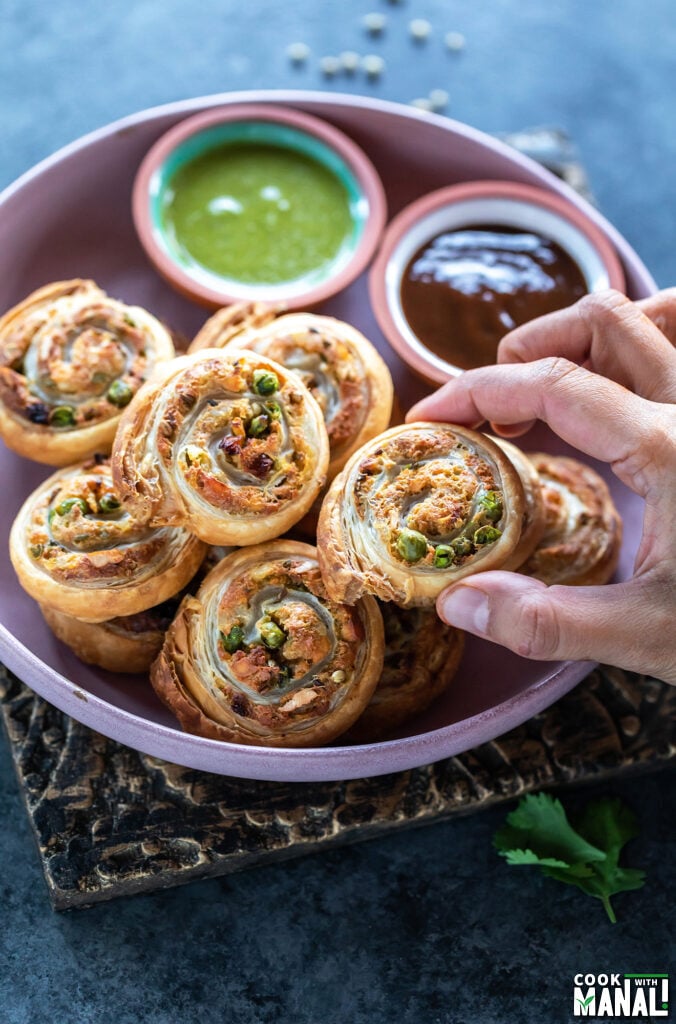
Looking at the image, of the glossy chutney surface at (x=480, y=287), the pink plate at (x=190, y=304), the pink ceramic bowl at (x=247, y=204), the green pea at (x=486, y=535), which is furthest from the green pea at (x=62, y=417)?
the green pea at (x=486, y=535)

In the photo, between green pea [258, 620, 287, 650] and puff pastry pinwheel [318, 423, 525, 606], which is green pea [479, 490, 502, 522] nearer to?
puff pastry pinwheel [318, 423, 525, 606]

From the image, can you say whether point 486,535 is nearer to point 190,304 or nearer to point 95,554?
point 95,554

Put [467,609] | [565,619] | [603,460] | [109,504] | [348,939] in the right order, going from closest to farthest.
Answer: [565,619], [467,609], [603,460], [109,504], [348,939]

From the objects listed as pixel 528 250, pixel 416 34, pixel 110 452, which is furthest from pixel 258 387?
pixel 416 34

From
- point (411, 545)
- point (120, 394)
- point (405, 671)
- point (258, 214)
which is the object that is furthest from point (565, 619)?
point (258, 214)

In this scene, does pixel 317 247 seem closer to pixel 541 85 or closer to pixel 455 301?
pixel 455 301
